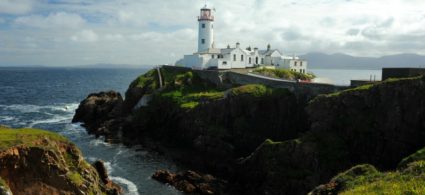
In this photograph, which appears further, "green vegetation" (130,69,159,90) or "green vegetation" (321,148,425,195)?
"green vegetation" (130,69,159,90)

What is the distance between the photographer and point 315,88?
53.9 meters

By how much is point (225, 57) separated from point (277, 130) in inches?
1356

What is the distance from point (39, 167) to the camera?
97.1ft

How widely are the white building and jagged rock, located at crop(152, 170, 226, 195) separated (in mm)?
43898

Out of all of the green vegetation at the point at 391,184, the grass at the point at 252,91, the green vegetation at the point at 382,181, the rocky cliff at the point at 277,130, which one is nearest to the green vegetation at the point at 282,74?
the rocky cliff at the point at 277,130

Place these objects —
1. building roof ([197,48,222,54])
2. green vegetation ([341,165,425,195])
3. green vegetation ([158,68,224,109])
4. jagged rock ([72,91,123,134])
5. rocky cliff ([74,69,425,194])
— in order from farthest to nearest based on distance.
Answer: building roof ([197,48,222,54]), jagged rock ([72,91,123,134]), green vegetation ([158,68,224,109]), rocky cliff ([74,69,425,194]), green vegetation ([341,165,425,195])

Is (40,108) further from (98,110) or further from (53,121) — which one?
(98,110)

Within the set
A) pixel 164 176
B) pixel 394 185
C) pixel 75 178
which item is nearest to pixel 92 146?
pixel 164 176

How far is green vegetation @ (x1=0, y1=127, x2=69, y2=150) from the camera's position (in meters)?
29.3

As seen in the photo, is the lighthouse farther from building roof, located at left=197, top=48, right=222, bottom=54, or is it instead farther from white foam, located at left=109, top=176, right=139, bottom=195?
white foam, located at left=109, top=176, right=139, bottom=195

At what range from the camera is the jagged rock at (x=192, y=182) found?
136 ft

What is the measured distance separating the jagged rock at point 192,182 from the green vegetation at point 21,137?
1328 centimetres

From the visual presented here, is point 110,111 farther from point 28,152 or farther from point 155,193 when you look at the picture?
point 28,152

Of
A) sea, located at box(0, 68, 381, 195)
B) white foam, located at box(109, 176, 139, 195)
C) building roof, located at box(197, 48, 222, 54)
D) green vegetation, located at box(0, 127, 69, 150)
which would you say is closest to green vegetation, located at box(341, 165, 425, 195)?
sea, located at box(0, 68, 381, 195)
